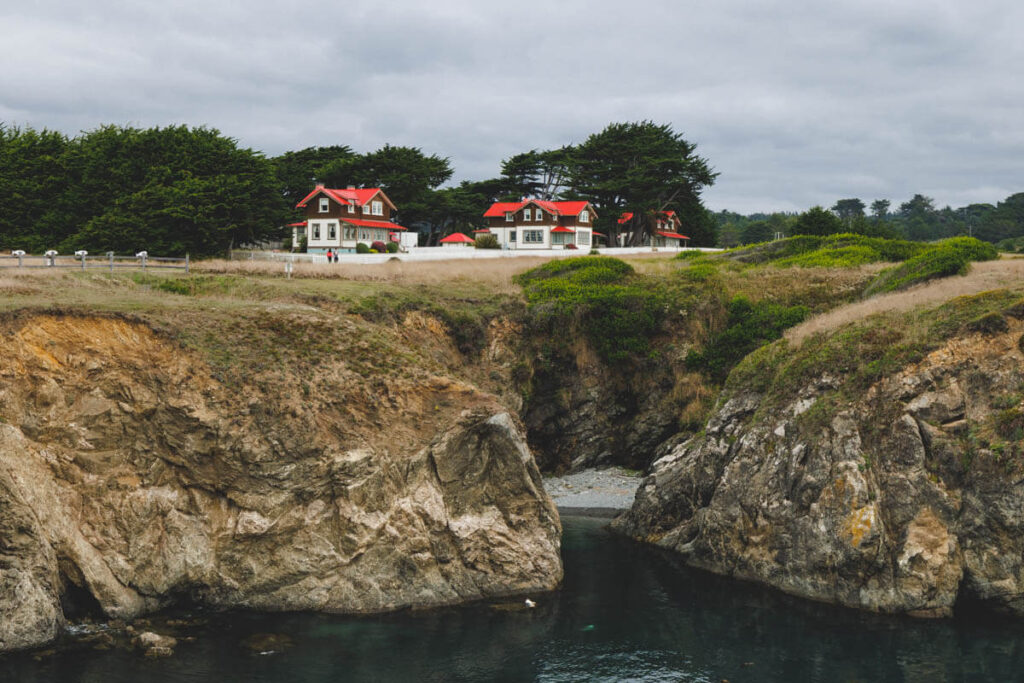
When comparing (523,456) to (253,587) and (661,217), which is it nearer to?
(253,587)

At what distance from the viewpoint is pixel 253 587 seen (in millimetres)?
27500

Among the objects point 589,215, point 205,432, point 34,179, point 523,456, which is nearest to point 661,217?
point 589,215

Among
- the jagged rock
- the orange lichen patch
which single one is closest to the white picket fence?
the jagged rock

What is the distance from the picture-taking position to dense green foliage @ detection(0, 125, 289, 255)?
209 feet

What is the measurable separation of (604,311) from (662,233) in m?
57.3

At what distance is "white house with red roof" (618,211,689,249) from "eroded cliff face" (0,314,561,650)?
72.6m

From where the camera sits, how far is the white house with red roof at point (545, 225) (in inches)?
3728

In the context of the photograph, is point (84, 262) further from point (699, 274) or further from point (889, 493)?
point (889, 493)

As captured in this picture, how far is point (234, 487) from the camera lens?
1101 inches

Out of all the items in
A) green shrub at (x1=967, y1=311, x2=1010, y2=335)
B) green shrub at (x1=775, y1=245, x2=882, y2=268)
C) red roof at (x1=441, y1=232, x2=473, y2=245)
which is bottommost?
green shrub at (x1=967, y1=311, x2=1010, y2=335)

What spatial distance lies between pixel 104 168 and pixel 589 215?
5166 cm

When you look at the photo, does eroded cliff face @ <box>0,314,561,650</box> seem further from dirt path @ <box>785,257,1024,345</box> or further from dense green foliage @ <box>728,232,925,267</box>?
dense green foliage @ <box>728,232,925,267</box>

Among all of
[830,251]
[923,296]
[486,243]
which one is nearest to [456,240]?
[486,243]

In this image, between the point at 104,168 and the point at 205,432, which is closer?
the point at 205,432
